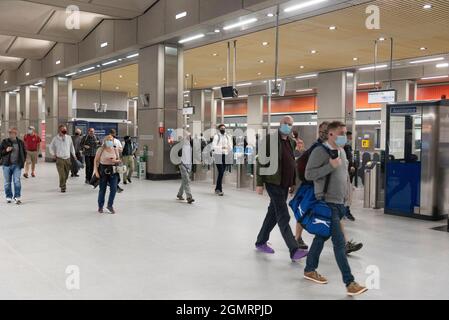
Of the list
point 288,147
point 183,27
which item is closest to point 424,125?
point 288,147

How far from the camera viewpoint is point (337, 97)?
17.8 m

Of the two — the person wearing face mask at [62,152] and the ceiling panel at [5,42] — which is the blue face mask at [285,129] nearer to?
the person wearing face mask at [62,152]

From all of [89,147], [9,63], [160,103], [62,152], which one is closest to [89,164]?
[89,147]

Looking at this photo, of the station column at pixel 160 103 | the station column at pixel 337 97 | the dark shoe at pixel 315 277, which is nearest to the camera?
the dark shoe at pixel 315 277

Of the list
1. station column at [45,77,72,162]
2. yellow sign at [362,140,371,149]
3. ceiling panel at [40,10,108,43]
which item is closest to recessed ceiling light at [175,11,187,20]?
ceiling panel at [40,10,108,43]

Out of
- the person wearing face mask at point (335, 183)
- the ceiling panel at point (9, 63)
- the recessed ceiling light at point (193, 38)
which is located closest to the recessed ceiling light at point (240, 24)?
the recessed ceiling light at point (193, 38)

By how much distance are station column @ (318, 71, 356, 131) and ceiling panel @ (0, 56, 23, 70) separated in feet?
56.9

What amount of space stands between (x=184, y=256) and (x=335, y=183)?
209 cm

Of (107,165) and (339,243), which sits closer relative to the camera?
(339,243)

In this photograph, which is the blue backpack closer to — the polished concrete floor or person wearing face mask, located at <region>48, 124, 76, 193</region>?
the polished concrete floor

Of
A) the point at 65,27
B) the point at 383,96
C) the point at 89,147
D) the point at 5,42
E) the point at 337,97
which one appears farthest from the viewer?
the point at 5,42

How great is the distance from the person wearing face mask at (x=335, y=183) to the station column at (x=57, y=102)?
19.9 metres

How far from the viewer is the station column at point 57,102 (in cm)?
2173

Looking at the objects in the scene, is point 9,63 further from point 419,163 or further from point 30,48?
point 419,163
